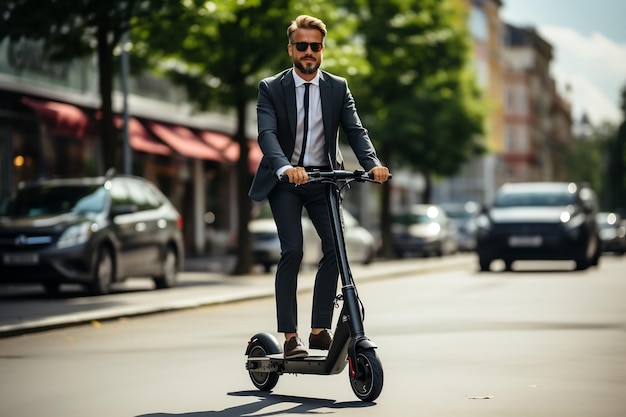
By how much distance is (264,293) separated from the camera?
62.6ft

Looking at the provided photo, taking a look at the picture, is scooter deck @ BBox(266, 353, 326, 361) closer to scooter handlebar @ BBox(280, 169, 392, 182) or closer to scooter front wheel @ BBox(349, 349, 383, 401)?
scooter front wheel @ BBox(349, 349, 383, 401)

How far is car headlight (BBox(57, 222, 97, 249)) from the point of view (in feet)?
60.1

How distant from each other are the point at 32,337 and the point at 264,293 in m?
6.57

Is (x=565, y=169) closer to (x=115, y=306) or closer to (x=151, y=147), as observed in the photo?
(x=151, y=147)

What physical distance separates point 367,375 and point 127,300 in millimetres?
10632

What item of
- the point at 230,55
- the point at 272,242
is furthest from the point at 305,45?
the point at 272,242

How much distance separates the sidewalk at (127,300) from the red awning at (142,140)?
6703 mm

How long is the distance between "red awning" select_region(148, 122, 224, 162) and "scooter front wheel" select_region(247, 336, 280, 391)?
26.4 metres

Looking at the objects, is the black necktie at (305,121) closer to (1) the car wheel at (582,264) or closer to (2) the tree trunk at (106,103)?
(2) the tree trunk at (106,103)

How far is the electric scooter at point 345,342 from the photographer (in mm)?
7418

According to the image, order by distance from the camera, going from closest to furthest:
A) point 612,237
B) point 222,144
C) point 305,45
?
1. point 305,45
2. point 222,144
3. point 612,237

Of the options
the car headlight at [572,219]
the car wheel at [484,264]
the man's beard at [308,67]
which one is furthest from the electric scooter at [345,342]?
the car wheel at [484,264]

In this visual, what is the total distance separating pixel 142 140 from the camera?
33.2 meters

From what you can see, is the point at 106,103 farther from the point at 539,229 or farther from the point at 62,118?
the point at 539,229
